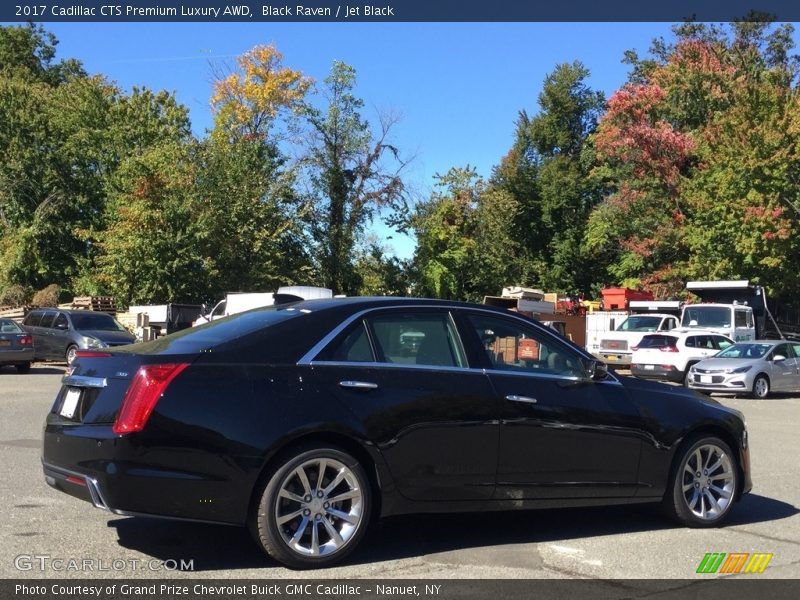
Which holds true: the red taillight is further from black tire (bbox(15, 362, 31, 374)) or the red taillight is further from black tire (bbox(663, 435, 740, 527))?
black tire (bbox(15, 362, 31, 374))

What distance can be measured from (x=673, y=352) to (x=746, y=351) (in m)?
2.29

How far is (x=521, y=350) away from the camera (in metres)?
6.21

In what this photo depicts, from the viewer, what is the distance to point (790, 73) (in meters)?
42.2

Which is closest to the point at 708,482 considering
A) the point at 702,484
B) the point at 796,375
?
the point at 702,484

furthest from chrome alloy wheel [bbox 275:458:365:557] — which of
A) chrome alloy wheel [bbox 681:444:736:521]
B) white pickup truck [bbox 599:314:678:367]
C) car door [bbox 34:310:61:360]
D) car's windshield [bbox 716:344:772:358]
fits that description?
white pickup truck [bbox 599:314:678:367]

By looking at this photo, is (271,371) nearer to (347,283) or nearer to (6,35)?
(347,283)

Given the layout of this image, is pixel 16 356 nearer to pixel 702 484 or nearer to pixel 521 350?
pixel 521 350

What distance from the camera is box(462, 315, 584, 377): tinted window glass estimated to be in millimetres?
6055

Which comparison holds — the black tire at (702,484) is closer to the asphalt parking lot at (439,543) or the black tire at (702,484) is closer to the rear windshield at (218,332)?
the asphalt parking lot at (439,543)

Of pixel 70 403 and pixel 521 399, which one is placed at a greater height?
pixel 521 399

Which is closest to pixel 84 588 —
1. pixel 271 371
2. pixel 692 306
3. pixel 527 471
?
pixel 271 371

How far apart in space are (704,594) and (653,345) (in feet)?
63.7

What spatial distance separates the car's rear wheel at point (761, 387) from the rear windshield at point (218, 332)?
17068mm

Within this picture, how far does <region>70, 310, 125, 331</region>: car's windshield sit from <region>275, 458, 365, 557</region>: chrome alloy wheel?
20537 millimetres
